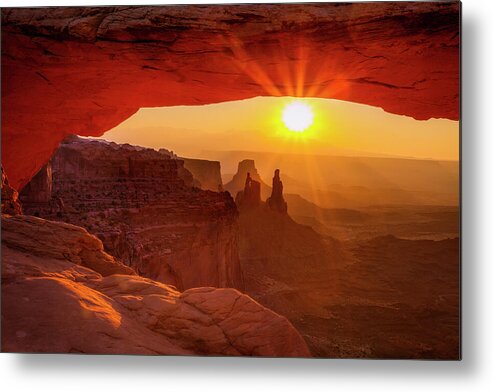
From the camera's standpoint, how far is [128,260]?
6000 millimetres

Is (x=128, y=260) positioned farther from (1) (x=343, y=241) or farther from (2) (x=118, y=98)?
(1) (x=343, y=241)

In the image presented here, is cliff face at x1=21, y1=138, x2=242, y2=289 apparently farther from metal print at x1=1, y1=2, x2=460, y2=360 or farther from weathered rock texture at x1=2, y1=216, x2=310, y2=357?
weathered rock texture at x1=2, y1=216, x2=310, y2=357

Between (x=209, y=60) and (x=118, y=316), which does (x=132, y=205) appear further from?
(x=209, y=60)

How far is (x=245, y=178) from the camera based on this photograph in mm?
5355

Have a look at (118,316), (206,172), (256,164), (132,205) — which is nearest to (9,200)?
(132,205)

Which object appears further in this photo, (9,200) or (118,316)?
(9,200)

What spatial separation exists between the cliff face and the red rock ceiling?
1.00 ft

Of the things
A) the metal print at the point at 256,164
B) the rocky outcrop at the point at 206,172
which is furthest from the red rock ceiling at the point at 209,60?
the rocky outcrop at the point at 206,172

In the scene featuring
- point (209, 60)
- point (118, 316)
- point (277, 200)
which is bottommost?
point (118, 316)

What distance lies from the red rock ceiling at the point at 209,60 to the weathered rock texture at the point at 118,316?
121 centimetres

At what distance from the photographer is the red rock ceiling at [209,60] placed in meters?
5.00

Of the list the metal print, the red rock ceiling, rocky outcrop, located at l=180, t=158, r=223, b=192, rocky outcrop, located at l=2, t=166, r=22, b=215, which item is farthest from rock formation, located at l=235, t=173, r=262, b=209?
rocky outcrop, located at l=2, t=166, r=22, b=215

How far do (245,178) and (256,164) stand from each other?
0.17m

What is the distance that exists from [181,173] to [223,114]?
918 millimetres
